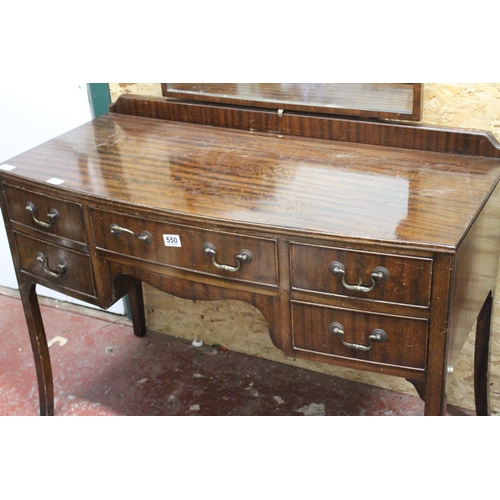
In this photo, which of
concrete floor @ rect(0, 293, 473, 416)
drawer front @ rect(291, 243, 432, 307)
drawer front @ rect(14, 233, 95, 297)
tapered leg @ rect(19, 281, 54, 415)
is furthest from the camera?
concrete floor @ rect(0, 293, 473, 416)

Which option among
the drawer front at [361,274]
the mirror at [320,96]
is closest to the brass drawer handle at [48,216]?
the mirror at [320,96]

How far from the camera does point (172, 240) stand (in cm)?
194

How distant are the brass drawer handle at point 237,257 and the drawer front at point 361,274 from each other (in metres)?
0.11

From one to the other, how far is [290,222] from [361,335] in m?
0.32

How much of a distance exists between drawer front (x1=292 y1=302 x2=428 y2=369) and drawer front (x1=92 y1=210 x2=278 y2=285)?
0.14 metres

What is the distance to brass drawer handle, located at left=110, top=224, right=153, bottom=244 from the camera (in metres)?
1.97

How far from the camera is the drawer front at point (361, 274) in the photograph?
169 cm

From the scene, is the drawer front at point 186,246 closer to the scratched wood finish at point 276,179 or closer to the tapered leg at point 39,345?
the scratched wood finish at point 276,179

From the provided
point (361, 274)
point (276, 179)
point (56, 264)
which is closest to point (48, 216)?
point (56, 264)

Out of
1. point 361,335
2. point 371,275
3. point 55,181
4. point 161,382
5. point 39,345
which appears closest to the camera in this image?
point 371,275

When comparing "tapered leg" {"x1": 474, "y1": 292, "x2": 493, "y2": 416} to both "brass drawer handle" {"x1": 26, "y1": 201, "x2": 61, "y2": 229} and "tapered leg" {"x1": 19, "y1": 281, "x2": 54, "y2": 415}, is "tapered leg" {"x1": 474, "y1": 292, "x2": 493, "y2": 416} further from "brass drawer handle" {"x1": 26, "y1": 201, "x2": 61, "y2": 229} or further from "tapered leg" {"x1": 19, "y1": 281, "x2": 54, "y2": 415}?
"tapered leg" {"x1": 19, "y1": 281, "x2": 54, "y2": 415}

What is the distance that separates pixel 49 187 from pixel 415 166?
97 cm

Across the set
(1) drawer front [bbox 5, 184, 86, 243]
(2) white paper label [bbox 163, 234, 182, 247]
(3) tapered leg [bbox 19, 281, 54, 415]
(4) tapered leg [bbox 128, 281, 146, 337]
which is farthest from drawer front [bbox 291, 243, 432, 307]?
(4) tapered leg [bbox 128, 281, 146, 337]

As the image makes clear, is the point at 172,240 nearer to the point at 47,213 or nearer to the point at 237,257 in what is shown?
the point at 237,257
